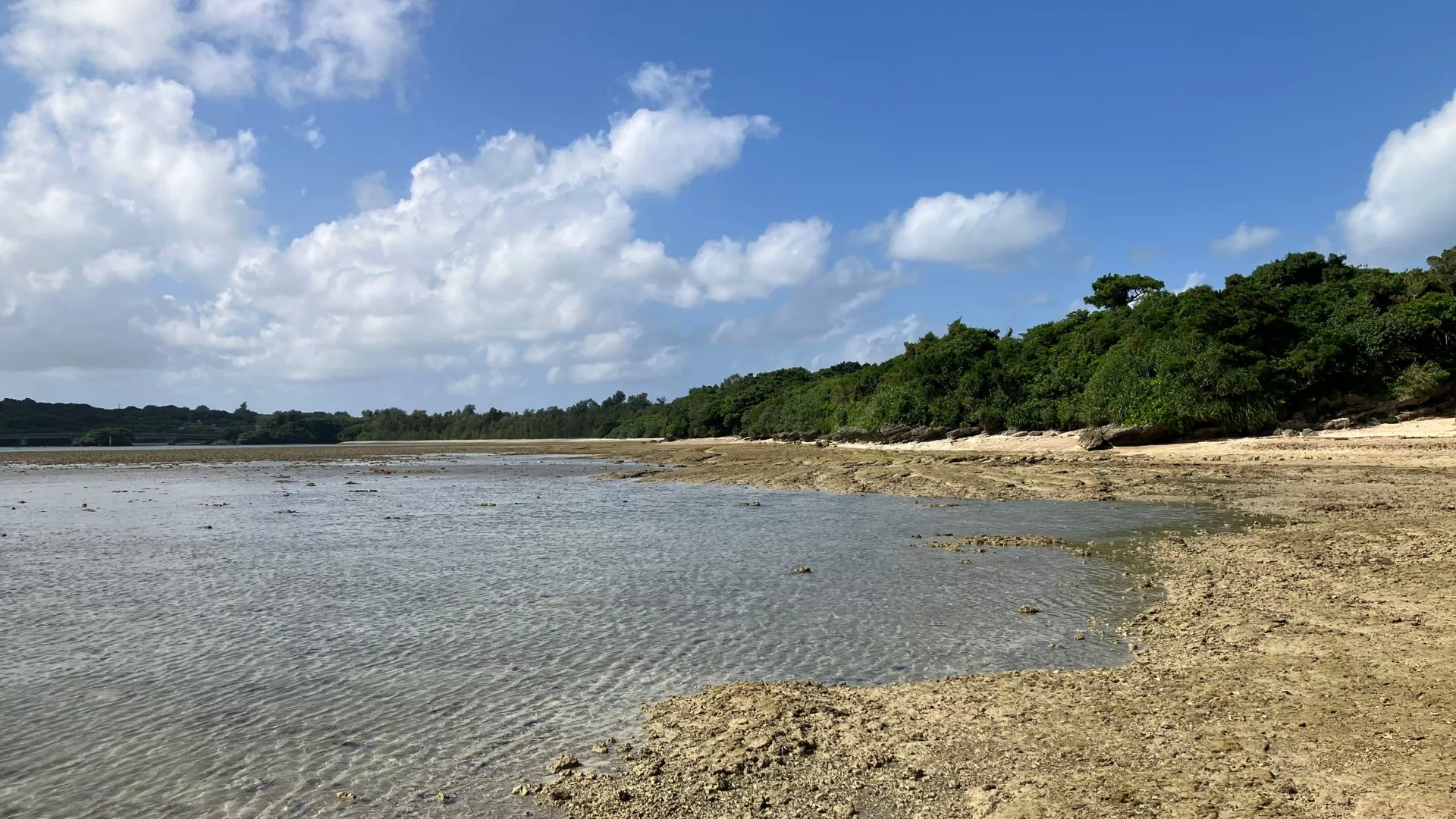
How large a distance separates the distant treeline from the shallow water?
1955 centimetres

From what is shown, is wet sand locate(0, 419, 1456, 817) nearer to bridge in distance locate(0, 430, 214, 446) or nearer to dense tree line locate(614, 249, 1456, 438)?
dense tree line locate(614, 249, 1456, 438)

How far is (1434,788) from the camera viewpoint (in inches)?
165

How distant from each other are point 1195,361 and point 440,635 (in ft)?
114

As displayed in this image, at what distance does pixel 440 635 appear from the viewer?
341 inches

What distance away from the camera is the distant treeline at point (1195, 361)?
1278 inches

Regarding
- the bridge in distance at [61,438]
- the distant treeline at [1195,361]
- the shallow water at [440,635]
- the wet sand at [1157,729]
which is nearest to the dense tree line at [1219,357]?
the distant treeline at [1195,361]

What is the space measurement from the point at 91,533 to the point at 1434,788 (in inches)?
947

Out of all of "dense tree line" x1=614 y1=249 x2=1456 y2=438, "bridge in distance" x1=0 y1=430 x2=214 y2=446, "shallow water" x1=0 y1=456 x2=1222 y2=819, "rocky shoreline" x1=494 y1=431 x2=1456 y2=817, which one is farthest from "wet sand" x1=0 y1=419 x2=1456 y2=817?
"bridge in distance" x1=0 y1=430 x2=214 y2=446

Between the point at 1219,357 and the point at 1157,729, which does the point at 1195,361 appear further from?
the point at 1157,729

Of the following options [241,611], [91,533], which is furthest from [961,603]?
[91,533]

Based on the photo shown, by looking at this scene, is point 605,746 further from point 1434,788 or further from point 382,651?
point 1434,788

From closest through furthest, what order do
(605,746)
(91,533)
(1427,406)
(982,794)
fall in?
(982,794)
(605,746)
(91,533)
(1427,406)

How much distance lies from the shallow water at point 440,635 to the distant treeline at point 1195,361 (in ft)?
64.1

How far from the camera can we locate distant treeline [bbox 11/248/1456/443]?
107ft
